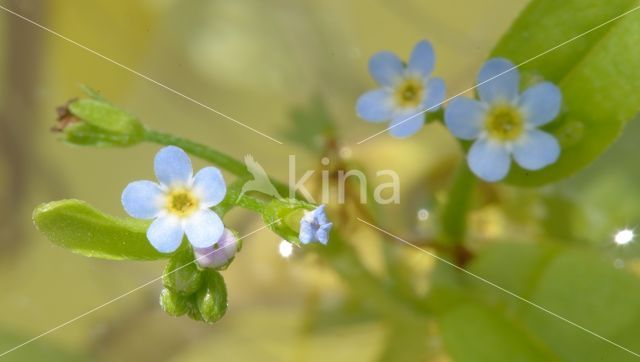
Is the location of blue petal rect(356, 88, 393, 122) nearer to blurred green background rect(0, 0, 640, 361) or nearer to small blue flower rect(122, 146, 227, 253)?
small blue flower rect(122, 146, 227, 253)

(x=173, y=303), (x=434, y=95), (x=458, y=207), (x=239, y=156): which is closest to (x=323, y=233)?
(x=173, y=303)

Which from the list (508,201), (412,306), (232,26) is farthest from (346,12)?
(412,306)

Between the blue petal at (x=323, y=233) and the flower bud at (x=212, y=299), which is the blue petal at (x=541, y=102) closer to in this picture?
the blue petal at (x=323, y=233)

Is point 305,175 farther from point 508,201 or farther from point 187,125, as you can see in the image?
point 508,201

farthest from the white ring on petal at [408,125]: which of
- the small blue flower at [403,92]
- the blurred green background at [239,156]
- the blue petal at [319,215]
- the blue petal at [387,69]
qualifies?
the blurred green background at [239,156]

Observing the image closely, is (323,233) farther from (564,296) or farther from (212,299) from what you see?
(564,296)
